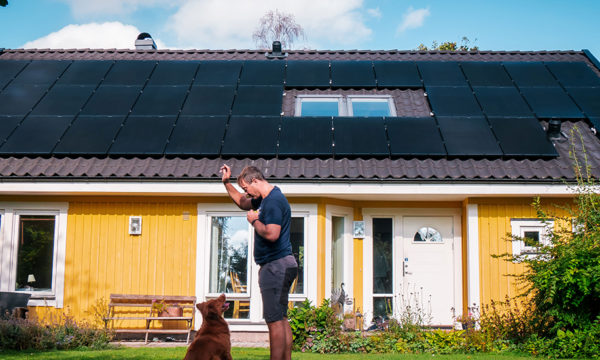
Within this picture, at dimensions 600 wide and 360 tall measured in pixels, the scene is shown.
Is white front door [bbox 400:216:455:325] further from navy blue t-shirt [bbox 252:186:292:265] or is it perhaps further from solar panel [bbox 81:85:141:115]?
navy blue t-shirt [bbox 252:186:292:265]

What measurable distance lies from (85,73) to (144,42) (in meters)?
3.59

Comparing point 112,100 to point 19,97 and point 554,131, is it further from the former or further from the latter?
point 554,131

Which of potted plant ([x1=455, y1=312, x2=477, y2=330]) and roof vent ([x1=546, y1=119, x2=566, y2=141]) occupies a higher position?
roof vent ([x1=546, y1=119, x2=566, y2=141])

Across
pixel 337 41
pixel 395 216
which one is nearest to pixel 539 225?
pixel 395 216

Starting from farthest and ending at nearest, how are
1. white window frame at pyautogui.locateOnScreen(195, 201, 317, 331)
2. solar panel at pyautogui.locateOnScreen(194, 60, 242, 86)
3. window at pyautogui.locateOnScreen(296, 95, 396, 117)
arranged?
solar panel at pyautogui.locateOnScreen(194, 60, 242, 86)
window at pyautogui.locateOnScreen(296, 95, 396, 117)
white window frame at pyautogui.locateOnScreen(195, 201, 317, 331)

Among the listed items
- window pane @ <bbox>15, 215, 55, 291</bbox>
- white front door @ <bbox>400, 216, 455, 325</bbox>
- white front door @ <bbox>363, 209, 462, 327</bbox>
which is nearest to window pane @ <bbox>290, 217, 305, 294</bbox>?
white front door @ <bbox>363, 209, 462, 327</bbox>

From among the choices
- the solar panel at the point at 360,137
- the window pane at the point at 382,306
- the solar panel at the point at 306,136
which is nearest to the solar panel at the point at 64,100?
the solar panel at the point at 306,136

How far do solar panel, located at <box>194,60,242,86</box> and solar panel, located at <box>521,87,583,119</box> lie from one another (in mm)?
6017

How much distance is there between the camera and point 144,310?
1033 cm

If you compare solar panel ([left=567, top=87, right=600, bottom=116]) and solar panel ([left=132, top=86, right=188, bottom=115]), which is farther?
solar panel ([left=567, top=87, right=600, bottom=116])

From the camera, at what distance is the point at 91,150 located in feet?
34.4

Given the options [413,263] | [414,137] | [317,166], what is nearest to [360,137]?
[414,137]

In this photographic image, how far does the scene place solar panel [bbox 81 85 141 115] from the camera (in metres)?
11.6

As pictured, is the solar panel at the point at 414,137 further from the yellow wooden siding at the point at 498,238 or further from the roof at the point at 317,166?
the yellow wooden siding at the point at 498,238
